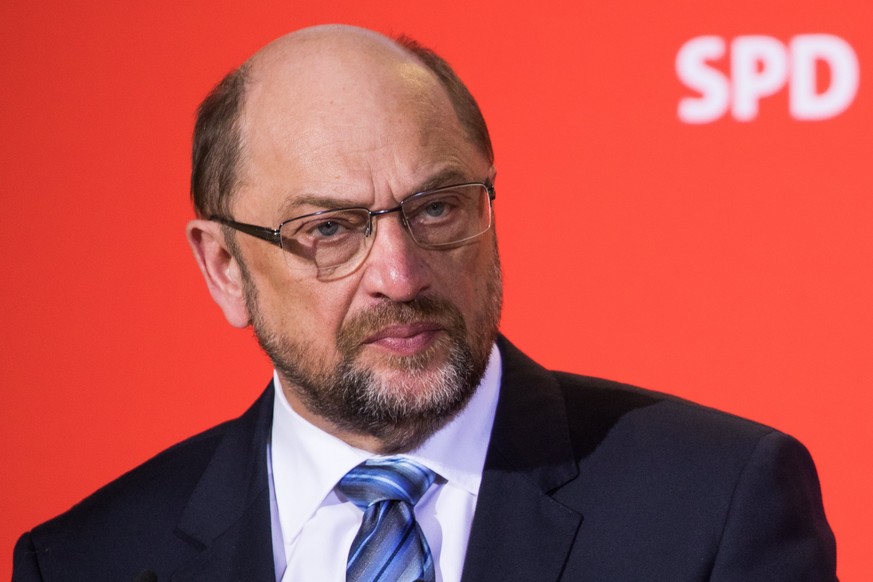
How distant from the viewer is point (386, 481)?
216 cm

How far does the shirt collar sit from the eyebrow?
30 cm

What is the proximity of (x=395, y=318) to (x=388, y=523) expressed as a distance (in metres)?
0.31

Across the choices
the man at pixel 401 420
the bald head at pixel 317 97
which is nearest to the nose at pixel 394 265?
the man at pixel 401 420

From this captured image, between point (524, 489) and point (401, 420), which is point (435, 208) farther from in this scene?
point (524, 489)

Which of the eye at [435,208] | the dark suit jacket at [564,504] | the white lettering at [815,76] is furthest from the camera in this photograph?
the white lettering at [815,76]

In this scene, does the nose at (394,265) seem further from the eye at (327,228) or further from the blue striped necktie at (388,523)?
the blue striped necktie at (388,523)

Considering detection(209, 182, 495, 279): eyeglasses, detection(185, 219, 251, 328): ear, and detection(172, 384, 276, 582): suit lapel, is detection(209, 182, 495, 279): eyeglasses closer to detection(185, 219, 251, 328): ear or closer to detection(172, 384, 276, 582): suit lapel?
detection(185, 219, 251, 328): ear

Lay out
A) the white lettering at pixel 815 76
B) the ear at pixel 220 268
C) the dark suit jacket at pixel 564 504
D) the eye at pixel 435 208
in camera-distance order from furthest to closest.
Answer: the white lettering at pixel 815 76 < the ear at pixel 220 268 < the eye at pixel 435 208 < the dark suit jacket at pixel 564 504

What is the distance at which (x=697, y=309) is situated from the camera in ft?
9.96

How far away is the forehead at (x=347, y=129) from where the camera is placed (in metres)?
2.10

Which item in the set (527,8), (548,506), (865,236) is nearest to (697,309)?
(865,236)

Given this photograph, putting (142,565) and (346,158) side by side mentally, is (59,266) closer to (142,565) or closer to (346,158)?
(142,565)

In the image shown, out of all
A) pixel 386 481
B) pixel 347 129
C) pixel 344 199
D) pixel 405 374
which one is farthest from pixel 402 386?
pixel 347 129

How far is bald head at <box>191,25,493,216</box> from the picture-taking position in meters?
2.14
